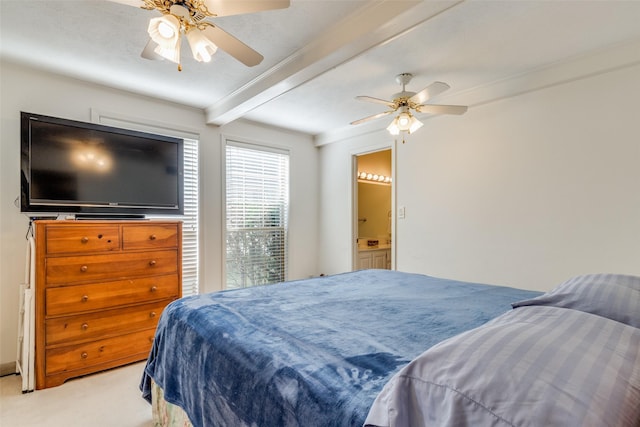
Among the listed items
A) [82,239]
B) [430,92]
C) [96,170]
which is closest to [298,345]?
[430,92]

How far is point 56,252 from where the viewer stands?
2.28 metres

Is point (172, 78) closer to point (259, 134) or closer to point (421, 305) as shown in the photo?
point (259, 134)

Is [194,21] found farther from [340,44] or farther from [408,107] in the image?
[408,107]

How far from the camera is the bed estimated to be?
569 millimetres

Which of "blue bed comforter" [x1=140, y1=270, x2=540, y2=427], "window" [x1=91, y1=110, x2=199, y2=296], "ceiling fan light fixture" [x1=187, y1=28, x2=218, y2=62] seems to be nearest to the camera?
"blue bed comforter" [x1=140, y1=270, x2=540, y2=427]

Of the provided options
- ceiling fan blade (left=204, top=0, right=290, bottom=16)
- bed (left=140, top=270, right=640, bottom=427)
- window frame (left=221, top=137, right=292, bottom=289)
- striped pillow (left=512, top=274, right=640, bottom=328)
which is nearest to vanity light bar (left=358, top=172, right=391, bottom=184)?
window frame (left=221, top=137, right=292, bottom=289)

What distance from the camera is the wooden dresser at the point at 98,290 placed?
225 centimetres

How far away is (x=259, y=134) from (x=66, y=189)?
223cm

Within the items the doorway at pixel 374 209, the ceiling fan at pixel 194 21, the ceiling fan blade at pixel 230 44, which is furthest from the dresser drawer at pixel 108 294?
the doorway at pixel 374 209

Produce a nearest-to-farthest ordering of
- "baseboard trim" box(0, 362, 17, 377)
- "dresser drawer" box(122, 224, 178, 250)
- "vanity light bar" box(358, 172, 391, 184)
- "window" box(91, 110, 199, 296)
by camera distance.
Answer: "baseboard trim" box(0, 362, 17, 377) < "dresser drawer" box(122, 224, 178, 250) < "window" box(91, 110, 199, 296) < "vanity light bar" box(358, 172, 391, 184)

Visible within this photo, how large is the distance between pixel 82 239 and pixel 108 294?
1.60ft

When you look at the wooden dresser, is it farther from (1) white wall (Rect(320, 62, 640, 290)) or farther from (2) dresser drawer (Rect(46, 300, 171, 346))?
(1) white wall (Rect(320, 62, 640, 290))

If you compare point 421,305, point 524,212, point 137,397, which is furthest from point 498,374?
point 524,212

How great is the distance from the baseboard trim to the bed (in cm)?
164
